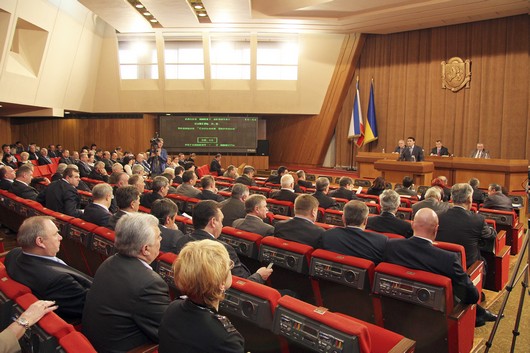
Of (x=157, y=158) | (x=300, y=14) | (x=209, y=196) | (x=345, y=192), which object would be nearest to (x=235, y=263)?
(x=209, y=196)

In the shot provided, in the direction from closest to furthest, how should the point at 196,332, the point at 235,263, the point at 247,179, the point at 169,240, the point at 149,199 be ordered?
1. the point at 196,332
2. the point at 235,263
3. the point at 169,240
4. the point at 149,199
5. the point at 247,179

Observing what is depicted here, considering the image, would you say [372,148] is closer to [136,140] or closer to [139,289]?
[136,140]

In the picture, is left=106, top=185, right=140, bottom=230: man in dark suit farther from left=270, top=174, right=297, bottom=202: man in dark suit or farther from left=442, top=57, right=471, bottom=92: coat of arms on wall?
left=442, top=57, right=471, bottom=92: coat of arms on wall

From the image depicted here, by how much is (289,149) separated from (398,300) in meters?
13.3

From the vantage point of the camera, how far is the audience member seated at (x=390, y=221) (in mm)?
3781

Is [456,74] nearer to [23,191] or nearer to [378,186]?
[378,186]

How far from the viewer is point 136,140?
15297 millimetres

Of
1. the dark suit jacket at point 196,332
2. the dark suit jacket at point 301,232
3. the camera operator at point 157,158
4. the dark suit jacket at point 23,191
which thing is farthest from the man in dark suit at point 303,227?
the camera operator at point 157,158

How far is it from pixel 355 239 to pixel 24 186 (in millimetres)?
4965

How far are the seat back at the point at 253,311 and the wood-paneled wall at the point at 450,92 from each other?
36.6 ft

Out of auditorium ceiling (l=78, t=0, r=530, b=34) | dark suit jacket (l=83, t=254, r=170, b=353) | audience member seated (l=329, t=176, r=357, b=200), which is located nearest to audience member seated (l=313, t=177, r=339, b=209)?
audience member seated (l=329, t=176, r=357, b=200)

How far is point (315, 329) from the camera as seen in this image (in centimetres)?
169

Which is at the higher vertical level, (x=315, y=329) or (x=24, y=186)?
(x=24, y=186)

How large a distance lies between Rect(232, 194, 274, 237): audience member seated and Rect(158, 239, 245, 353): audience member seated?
1.93 m
